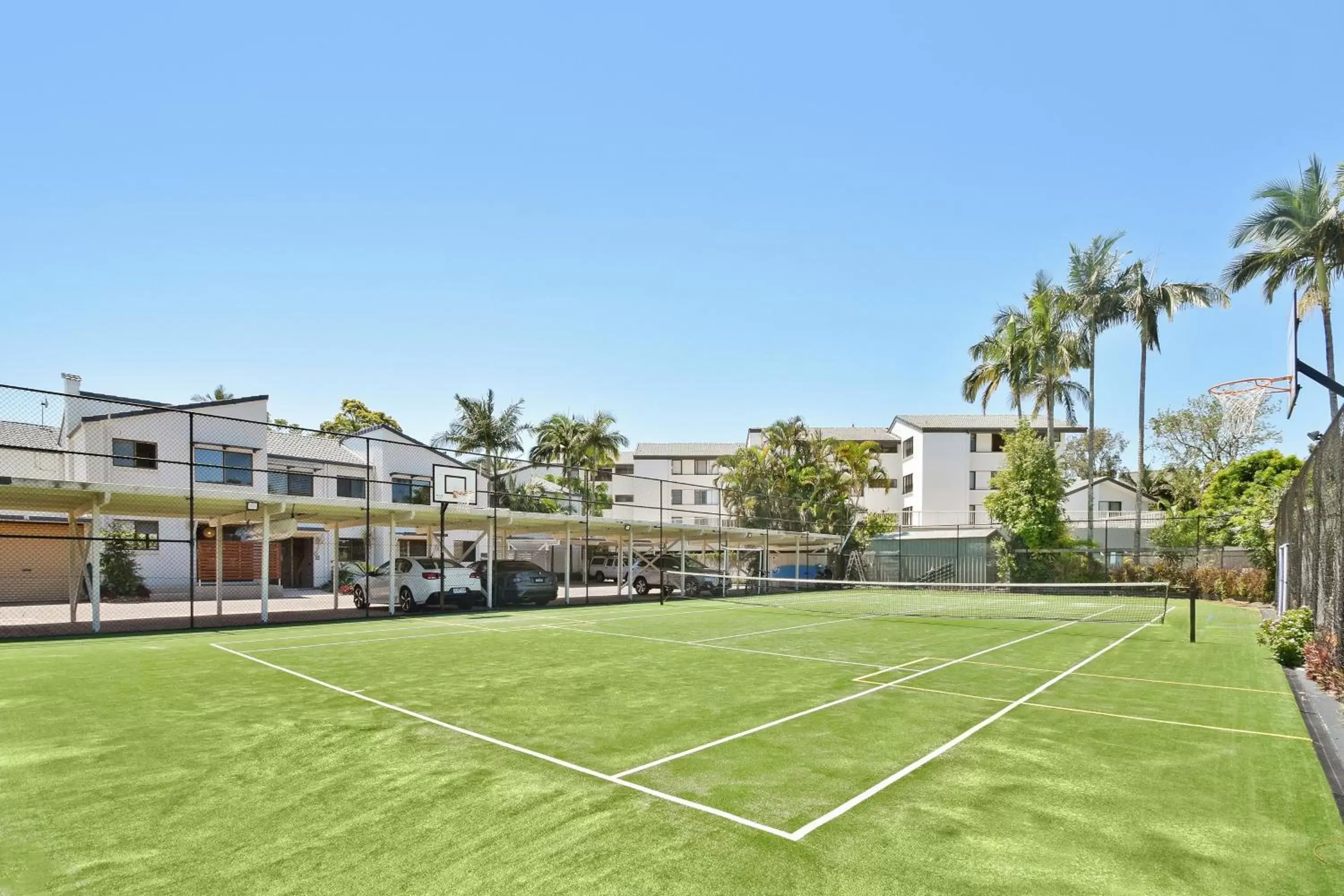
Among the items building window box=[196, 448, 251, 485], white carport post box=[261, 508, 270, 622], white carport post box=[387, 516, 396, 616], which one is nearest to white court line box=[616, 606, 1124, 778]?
white carport post box=[387, 516, 396, 616]

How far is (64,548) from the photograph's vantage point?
30641 mm

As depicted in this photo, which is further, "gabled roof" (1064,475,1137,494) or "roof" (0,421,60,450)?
"gabled roof" (1064,475,1137,494)

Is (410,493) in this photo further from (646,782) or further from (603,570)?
(646,782)

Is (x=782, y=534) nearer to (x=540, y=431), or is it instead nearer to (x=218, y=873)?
(x=540, y=431)

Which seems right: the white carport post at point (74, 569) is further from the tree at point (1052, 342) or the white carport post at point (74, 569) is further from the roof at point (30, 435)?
the tree at point (1052, 342)

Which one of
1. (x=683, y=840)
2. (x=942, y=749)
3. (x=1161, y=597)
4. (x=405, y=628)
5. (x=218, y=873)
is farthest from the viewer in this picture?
(x=1161, y=597)

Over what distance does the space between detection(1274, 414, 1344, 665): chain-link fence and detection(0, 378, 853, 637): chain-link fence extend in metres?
17.0

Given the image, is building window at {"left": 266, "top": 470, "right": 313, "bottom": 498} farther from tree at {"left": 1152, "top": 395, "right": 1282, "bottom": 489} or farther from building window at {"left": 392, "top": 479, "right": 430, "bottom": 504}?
tree at {"left": 1152, "top": 395, "right": 1282, "bottom": 489}

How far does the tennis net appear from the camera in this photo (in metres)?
21.8

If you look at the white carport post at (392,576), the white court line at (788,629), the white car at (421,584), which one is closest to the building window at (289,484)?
the white car at (421,584)

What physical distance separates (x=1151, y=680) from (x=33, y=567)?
37.8 meters

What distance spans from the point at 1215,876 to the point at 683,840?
2.96m

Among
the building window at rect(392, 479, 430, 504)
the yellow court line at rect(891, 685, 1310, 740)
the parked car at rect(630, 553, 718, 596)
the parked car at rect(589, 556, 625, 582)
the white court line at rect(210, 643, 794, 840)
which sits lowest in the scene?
the parked car at rect(589, 556, 625, 582)

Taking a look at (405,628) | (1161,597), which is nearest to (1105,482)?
(1161,597)
